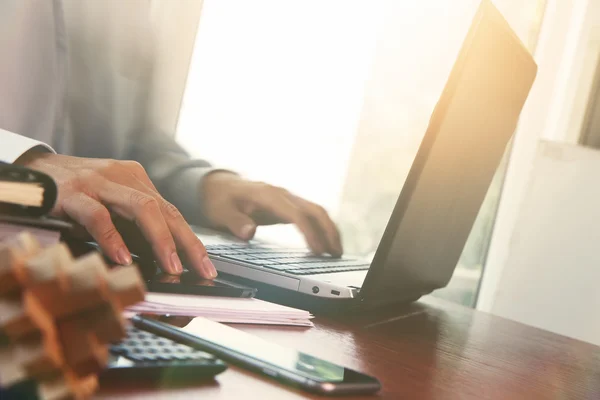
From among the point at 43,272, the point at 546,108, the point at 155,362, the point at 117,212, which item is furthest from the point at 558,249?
the point at 43,272

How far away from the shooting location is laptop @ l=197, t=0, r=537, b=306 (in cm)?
62

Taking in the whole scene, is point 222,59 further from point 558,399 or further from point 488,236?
point 558,399

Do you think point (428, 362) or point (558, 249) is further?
point (558, 249)

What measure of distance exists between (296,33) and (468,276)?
87 cm

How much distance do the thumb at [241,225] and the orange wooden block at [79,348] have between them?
2.72 feet

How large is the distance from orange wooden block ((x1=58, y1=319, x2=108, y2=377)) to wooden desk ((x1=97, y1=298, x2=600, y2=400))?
0.27 feet

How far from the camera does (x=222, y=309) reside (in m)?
0.48

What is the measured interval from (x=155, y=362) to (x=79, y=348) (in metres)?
0.11

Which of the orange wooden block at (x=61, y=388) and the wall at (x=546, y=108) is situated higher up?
the wall at (x=546, y=108)

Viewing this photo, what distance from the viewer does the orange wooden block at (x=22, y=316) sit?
191 millimetres

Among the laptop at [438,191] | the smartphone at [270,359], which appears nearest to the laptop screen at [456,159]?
the laptop at [438,191]

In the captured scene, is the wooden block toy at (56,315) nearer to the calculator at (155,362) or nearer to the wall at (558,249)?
the calculator at (155,362)

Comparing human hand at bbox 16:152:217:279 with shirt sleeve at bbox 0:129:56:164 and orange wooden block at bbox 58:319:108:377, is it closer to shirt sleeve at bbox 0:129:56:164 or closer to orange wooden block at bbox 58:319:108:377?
shirt sleeve at bbox 0:129:56:164

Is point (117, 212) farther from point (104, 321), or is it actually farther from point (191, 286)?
point (104, 321)
